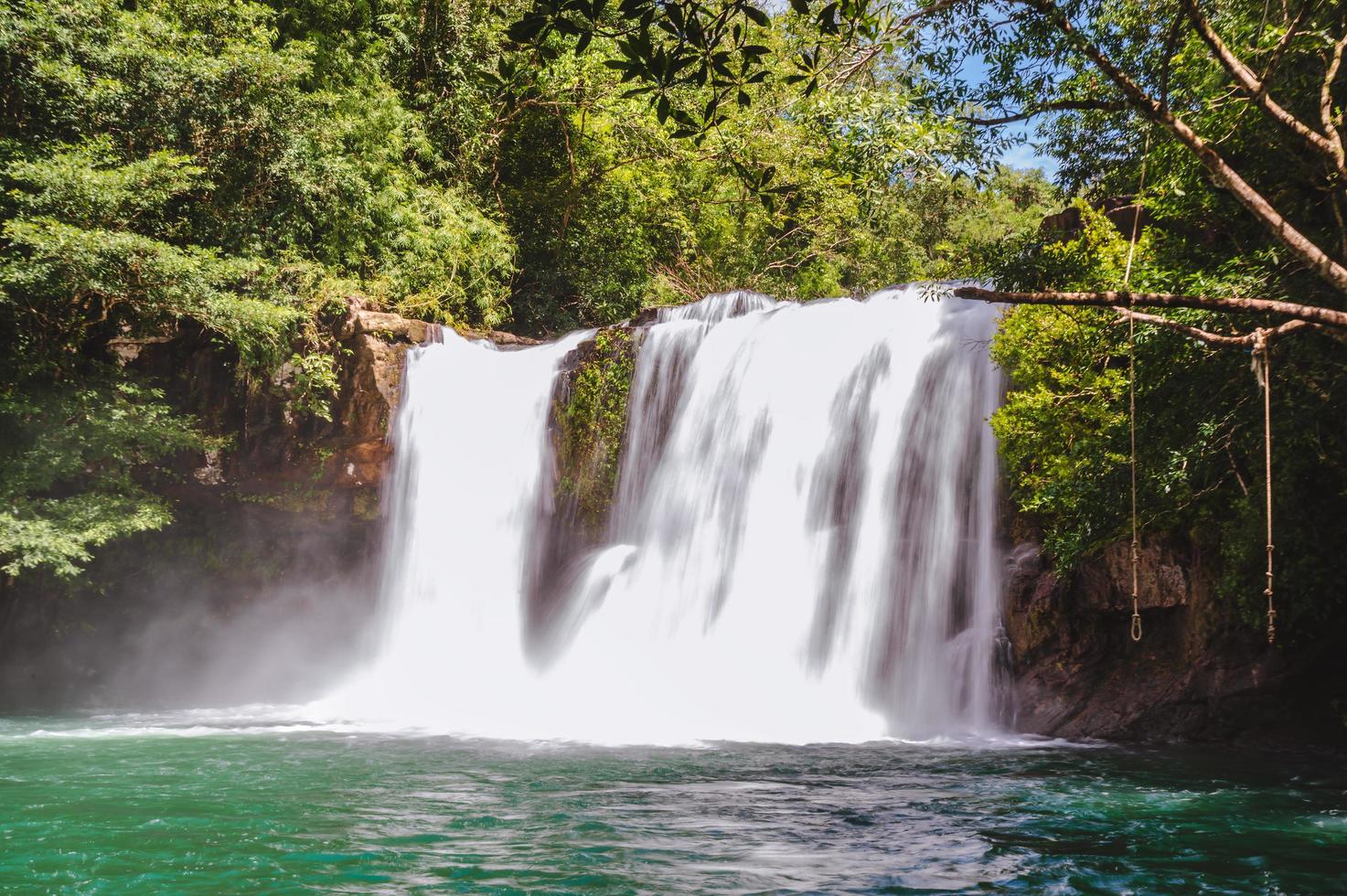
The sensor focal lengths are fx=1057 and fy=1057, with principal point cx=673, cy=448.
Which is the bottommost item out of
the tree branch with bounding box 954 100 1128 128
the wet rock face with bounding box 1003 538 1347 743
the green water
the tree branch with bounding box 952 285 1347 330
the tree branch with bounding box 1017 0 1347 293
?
the green water

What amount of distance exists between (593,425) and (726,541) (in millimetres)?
3854

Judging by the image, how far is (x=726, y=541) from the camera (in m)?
16.3

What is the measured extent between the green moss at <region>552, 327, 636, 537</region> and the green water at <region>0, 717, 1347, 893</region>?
24.4 feet

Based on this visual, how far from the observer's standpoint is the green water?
611cm

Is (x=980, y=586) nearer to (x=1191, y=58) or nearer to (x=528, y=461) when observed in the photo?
(x=1191, y=58)

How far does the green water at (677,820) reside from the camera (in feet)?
20.1

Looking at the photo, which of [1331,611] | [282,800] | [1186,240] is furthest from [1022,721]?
[282,800]

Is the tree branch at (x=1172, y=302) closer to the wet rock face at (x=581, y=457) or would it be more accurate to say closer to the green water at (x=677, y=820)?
the green water at (x=677, y=820)

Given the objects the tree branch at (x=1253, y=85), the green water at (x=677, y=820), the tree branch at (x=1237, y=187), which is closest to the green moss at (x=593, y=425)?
the green water at (x=677, y=820)

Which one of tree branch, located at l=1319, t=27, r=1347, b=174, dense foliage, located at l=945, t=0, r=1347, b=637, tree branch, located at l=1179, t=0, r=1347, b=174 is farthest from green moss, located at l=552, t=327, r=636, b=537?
tree branch, located at l=1179, t=0, r=1347, b=174

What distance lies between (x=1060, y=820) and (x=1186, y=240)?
6.14 meters

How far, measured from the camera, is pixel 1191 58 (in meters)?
10.2

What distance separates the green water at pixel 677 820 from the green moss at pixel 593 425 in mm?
7426

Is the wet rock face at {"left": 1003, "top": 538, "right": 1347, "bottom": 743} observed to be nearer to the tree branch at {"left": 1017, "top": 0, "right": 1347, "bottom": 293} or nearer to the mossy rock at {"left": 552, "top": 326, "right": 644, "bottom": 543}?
the tree branch at {"left": 1017, "top": 0, "right": 1347, "bottom": 293}
